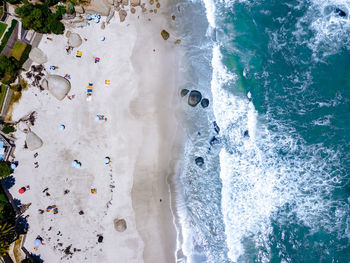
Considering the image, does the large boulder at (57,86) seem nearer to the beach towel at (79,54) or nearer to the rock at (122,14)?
the beach towel at (79,54)

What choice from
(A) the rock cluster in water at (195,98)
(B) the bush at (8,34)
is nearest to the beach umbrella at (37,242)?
(B) the bush at (8,34)

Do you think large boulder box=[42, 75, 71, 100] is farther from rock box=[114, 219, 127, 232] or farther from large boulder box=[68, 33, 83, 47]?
rock box=[114, 219, 127, 232]

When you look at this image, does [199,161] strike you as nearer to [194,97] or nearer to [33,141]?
[194,97]

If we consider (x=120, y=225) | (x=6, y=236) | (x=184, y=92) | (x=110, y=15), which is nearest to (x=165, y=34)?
(x=110, y=15)

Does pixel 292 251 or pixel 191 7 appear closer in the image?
pixel 292 251

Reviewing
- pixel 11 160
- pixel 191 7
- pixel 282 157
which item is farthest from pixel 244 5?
pixel 11 160

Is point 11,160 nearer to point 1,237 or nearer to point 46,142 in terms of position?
point 46,142
